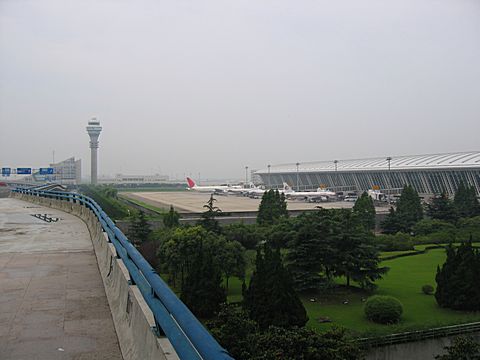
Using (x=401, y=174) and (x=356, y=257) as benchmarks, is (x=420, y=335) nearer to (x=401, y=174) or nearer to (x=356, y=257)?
(x=356, y=257)

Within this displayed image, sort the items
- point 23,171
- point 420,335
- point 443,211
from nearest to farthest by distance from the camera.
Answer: point 420,335 < point 443,211 < point 23,171

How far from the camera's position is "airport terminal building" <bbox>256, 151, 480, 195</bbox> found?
71.6 meters

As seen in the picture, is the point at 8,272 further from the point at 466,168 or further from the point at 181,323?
the point at 466,168

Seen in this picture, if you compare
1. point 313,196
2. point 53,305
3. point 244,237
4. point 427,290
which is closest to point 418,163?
point 313,196

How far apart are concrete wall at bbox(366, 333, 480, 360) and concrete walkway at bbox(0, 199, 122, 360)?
362 inches

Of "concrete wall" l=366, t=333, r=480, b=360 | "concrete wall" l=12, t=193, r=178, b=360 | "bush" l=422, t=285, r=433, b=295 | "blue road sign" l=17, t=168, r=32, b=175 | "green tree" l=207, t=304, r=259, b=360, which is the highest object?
"blue road sign" l=17, t=168, r=32, b=175

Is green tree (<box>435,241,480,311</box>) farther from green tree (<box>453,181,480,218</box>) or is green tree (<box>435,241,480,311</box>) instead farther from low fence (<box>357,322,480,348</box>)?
green tree (<box>453,181,480,218</box>)

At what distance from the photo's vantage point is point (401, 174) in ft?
265

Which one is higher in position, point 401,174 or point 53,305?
point 401,174

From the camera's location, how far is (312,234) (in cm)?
2022

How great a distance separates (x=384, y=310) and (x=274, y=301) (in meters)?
4.10

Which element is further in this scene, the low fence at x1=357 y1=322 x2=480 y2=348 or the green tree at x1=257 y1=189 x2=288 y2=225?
the green tree at x1=257 y1=189 x2=288 y2=225

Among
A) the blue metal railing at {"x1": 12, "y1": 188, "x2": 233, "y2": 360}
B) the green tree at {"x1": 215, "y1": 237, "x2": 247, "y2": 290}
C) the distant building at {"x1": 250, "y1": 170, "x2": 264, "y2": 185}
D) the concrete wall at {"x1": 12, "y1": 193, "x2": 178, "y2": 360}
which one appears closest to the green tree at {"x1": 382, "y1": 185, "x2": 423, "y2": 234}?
the green tree at {"x1": 215, "y1": 237, "x2": 247, "y2": 290}

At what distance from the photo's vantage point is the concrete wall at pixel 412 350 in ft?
45.4
